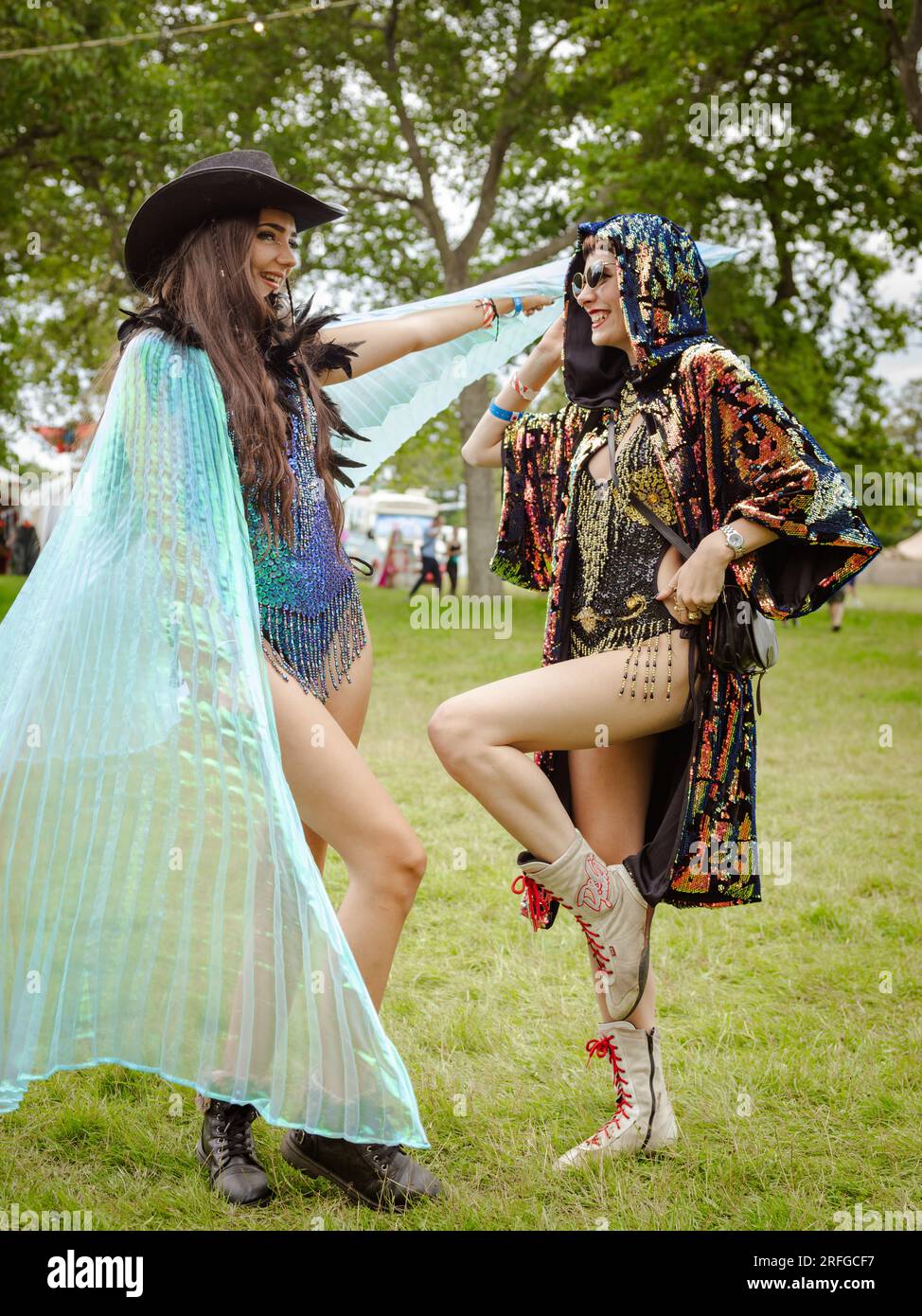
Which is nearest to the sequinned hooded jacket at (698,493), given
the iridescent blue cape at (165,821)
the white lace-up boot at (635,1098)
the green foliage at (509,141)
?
the white lace-up boot at (635,1098)

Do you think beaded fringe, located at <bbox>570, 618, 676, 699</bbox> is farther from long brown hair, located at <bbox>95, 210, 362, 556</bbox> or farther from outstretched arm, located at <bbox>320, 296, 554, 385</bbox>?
outstretched arm, located at <bbox>320, 296, 554, 385</bbox>

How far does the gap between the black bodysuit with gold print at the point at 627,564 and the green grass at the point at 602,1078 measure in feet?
3.68

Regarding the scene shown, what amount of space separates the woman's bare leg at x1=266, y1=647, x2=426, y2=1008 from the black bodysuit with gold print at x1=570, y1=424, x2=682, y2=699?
1.93 ft

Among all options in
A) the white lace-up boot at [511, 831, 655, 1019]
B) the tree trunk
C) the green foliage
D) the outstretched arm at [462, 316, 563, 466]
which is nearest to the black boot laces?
Answer: the white lace-up boot at [511, 831, 655, 1019]

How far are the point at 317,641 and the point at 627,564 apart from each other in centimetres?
71

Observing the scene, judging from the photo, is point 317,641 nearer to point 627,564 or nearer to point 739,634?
point 627,564

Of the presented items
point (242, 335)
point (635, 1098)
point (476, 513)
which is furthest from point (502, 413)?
point (476, 513)

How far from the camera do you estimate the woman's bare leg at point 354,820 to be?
7.95 feet

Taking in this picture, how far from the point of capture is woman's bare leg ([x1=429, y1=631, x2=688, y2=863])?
8.38 ft

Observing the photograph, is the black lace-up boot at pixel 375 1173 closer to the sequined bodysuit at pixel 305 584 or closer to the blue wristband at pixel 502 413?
the sequined bodysuit at pixel 305 584

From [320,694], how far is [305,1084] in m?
0.84

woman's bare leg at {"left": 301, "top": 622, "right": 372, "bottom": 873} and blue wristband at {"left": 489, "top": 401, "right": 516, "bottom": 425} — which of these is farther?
blue wristband at {"left": 489, "top": 401, "right": 516, "bottom": 425}

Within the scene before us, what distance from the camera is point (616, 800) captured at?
283 centimetres

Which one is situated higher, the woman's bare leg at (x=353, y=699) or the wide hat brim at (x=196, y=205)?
the wide hat brim at (x=196, y=205)
